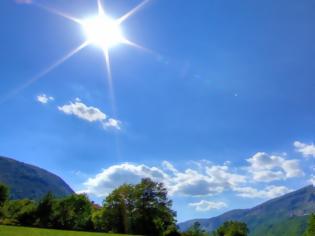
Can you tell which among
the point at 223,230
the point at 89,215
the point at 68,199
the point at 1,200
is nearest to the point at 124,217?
the point at 89,215

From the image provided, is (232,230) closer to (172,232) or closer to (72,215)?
(72,215)

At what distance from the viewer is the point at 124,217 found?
9888cm

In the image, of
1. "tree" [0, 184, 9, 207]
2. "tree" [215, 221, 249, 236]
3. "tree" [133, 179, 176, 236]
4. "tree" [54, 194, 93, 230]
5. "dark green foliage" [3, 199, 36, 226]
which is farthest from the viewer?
"tree" [215, 221, 249, 236]

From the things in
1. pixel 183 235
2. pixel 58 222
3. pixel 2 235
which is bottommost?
pixel 2 235

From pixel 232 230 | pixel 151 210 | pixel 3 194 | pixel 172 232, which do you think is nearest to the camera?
pixel 172 232

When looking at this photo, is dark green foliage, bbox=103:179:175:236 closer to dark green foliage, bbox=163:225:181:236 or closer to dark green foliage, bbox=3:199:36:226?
dark green foliage, bbox=163:225:181:236

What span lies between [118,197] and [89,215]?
19801 millimetres

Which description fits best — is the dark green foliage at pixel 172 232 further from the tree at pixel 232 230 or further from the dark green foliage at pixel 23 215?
the tree at pixel 232 230

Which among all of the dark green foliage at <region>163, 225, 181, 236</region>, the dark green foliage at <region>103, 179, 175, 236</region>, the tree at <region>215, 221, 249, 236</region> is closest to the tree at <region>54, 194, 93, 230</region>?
the dark green foliage at <region>103, 179, 175, 236</region>

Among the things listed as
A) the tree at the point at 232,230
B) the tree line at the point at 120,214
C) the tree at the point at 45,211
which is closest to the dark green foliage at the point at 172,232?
the tree line at the point at 120,214

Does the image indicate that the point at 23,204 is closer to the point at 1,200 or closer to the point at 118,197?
the point at 1,200

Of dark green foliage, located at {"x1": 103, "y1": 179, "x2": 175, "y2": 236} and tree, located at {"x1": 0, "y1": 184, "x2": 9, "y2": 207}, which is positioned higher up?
tree, located at {"x1": 0, "y1": 184, "x2": 9, "y2": 207}

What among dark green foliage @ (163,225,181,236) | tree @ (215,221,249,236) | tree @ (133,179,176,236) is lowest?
dark green foliage @ (163,225,181,236)

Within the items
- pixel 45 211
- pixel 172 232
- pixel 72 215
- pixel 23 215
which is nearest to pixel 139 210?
pixel 172 232
